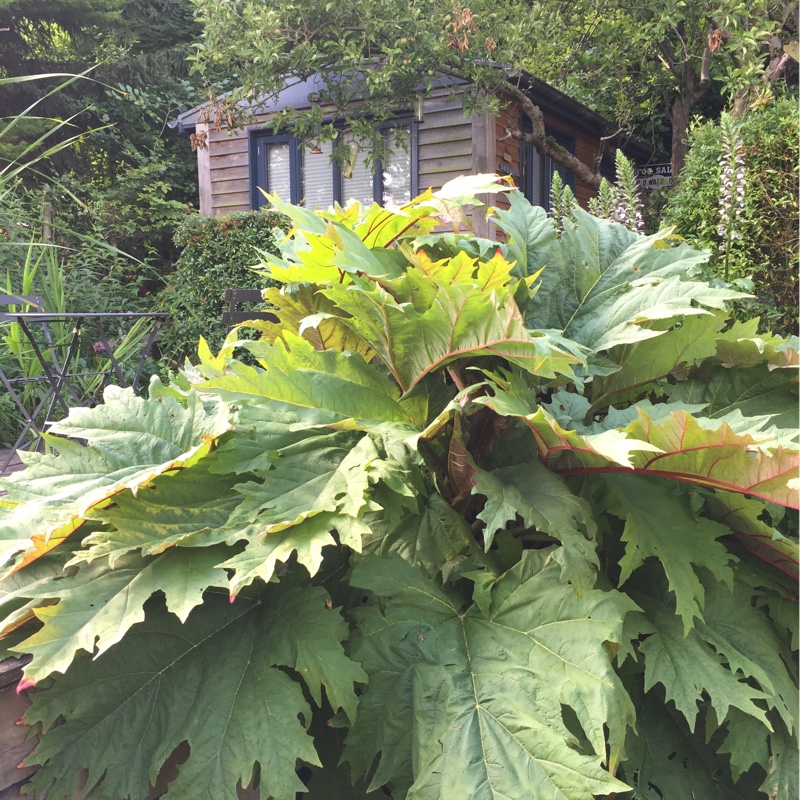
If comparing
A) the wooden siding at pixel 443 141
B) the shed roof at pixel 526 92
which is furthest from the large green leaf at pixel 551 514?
the wooden siding at pixel 443 141

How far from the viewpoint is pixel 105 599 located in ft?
2.15

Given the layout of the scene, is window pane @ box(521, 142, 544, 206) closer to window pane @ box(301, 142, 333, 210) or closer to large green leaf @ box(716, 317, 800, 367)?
window pane @ box(301, 142, 333, 210)

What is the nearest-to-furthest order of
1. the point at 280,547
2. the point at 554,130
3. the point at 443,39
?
the point at 280,547
the point at 443,39
the point at 554,130

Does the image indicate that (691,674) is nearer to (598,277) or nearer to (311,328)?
(598,277)

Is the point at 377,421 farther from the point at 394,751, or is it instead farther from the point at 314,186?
the point at 314,186

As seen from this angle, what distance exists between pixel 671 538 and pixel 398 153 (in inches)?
317

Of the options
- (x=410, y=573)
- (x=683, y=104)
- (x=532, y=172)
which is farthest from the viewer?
(x=532, y=172)

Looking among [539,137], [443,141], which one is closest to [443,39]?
[443,141]

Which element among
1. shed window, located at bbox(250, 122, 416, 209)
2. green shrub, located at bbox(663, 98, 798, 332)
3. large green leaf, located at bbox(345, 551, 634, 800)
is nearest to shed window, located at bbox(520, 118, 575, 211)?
shed window, located at bbox(250, 122, 416, 209)

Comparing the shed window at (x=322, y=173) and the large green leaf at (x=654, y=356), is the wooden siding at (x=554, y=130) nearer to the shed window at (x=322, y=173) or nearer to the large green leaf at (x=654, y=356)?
the shed window at (x=322, y=173)

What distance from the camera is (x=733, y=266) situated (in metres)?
3.67

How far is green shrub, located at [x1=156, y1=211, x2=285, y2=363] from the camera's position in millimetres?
7367

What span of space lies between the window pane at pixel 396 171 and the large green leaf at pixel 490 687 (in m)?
7.79

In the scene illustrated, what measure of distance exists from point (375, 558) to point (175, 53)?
13778 millimetres
